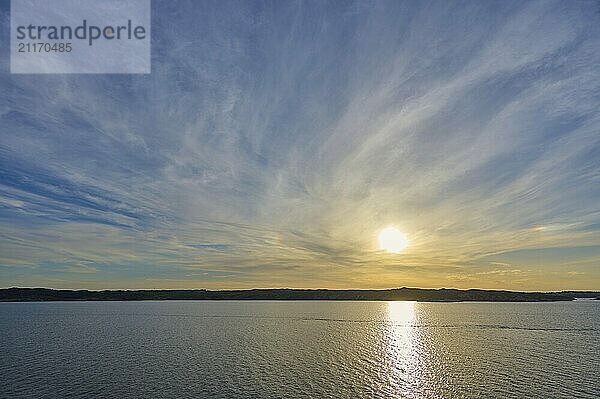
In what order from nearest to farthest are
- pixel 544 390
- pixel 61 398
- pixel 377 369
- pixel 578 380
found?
1. pixel 61 398
2. pixel 544 390
3. pixel 578 380
4. pixel 377 369

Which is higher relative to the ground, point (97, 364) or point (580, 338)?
point (97, 364)

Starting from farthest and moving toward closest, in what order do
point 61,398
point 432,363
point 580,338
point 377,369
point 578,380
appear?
1. point 580,338
2. point 432,363
3. point 377,369
4. point 578,380
5. point 61,398

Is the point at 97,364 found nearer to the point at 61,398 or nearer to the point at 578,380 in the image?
the point at 61,398

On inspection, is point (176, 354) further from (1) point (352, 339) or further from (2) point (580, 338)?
(2) point (580, 338)

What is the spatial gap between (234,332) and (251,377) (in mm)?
→ 57244

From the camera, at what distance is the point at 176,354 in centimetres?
7062

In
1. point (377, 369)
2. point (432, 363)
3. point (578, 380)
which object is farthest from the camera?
point (432, 363)

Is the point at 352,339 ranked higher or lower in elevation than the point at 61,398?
lower

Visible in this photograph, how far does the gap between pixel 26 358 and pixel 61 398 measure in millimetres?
31221

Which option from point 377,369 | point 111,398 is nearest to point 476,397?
point 377,369

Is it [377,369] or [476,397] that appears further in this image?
[377,369]

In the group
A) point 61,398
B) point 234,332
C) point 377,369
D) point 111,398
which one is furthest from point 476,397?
point 234,332

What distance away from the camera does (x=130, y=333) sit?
342 ft

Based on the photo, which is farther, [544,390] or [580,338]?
[580,338]
